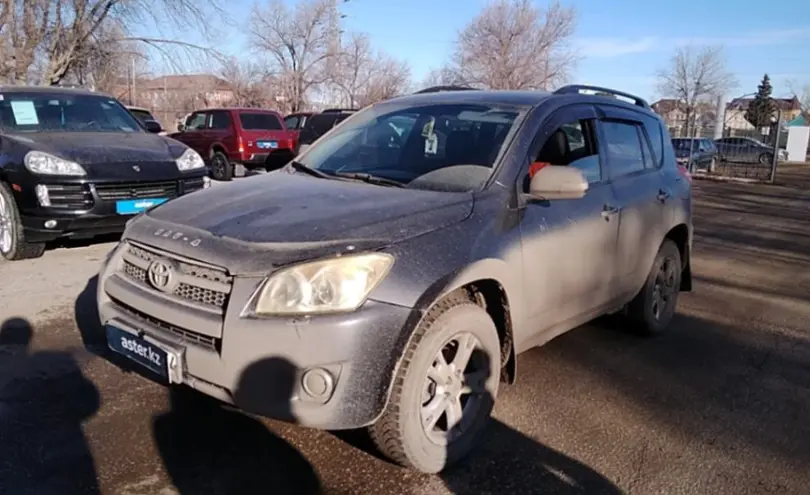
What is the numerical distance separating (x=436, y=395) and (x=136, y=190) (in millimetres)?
4651

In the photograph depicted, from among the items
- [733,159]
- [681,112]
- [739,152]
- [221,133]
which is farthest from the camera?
[681,112]

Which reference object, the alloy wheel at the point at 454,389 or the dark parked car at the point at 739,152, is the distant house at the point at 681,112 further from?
the alloy wheel at the point at 454,389

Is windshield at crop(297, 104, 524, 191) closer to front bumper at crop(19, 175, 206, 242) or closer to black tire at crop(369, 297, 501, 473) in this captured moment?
black tire at crop(369, 297, 501, 473)

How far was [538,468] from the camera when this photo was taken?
3.00 meters

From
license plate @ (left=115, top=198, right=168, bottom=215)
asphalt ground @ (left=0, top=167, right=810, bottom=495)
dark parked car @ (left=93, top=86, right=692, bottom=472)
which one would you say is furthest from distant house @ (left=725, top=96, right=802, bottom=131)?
dark parked car @ (left=93, top=86, right=692, bottom=472)

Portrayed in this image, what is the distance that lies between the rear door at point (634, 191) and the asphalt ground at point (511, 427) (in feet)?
2.18

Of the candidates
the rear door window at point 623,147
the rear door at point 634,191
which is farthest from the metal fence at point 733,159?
the rear door window at point 623,147

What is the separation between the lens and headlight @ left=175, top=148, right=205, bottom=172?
22.7 feet

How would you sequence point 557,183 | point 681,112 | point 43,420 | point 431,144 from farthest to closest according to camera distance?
point 681,112
point 431,144
point 557,183
point 43,420

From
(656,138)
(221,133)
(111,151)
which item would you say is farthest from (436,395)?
(221,133)

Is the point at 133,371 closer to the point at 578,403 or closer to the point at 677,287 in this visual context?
the point at 578,403

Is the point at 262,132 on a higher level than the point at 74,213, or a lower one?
higher

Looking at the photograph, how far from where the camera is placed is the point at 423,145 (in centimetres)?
383

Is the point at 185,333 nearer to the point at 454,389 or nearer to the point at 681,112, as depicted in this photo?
the point at 454,389
